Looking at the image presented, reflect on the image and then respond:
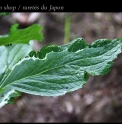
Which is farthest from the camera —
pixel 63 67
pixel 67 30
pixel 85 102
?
pixel 67 30

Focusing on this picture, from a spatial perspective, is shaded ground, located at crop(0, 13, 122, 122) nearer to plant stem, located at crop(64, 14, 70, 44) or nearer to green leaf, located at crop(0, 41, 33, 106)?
plant stem, located at crop(64, 14, 70, 44)

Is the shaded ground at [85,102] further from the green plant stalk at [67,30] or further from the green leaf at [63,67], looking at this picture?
the green leaf at [63,67]

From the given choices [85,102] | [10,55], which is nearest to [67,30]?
[85,102]

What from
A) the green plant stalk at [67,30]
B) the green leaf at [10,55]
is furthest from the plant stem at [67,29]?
the green leaf at [10,55]

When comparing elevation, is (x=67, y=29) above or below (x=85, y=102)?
above

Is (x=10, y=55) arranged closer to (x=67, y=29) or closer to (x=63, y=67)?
(x=63, y=67)

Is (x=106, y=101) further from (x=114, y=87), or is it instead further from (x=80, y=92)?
(x=80, y=92)

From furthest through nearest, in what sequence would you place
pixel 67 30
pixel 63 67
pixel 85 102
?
1. pixel 67 30
2. pixel 85 102
3. pixel 63 67

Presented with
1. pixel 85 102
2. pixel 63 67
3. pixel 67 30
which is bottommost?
pixel 85 102

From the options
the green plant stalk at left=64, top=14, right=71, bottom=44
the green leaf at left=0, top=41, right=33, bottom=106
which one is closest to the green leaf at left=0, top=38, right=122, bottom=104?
the green leaf at left=0, top=41, right=33, bottom=106
